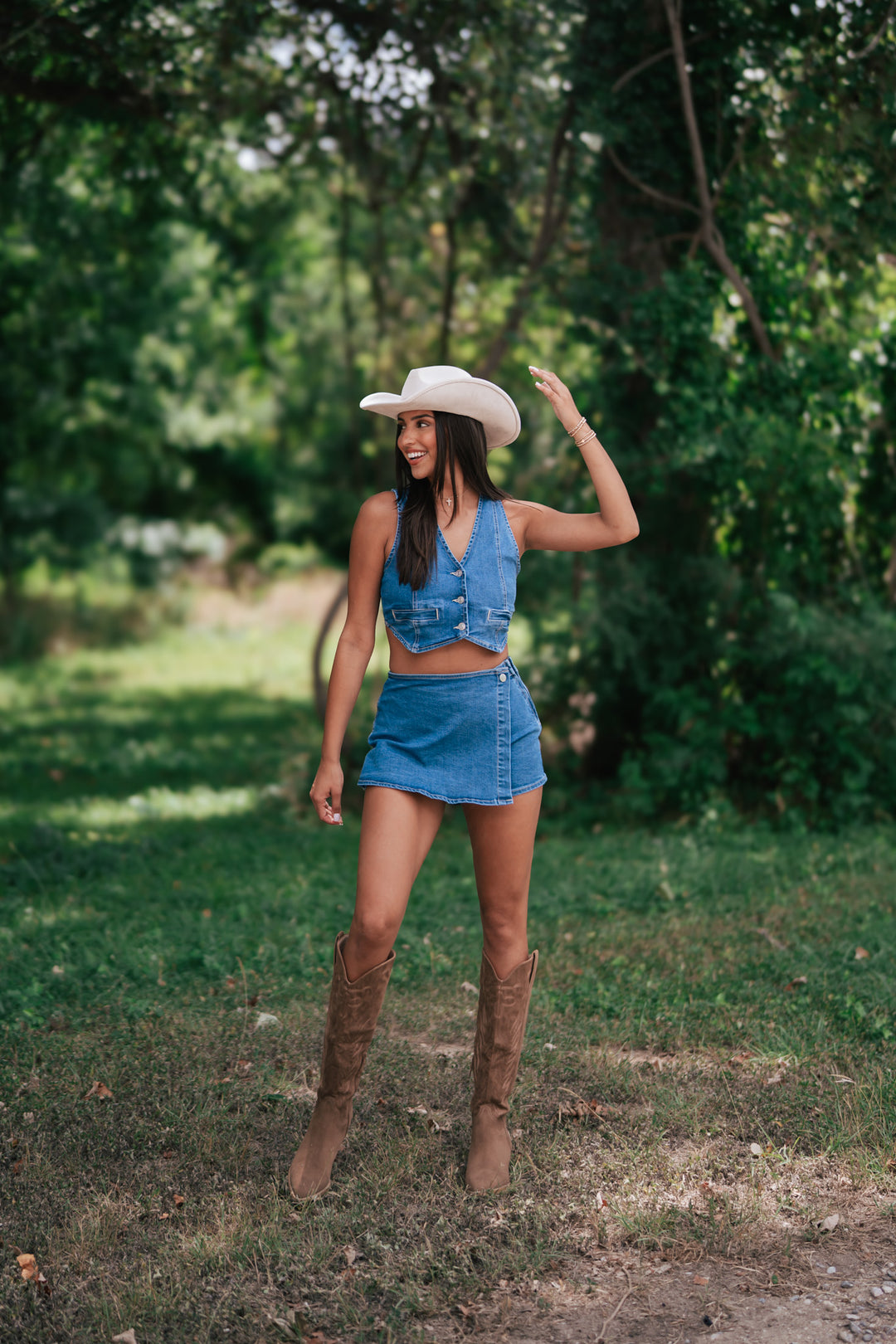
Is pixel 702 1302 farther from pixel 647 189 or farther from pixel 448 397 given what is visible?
pixel 647 189

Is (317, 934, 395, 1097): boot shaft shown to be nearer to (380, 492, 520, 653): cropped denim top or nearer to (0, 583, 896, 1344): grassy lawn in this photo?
(0, 583, 896, 1344): grassy lawn

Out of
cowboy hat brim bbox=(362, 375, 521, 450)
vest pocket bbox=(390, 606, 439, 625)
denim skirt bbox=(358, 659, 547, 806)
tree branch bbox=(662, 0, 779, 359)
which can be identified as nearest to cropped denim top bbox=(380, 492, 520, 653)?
vest pocket bbox=(390, 606, 439, 625)

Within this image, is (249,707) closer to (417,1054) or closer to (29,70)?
(29,70)

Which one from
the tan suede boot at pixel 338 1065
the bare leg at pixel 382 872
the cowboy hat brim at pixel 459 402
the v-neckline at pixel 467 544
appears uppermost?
the cowboy hat brim at pixel 459 402

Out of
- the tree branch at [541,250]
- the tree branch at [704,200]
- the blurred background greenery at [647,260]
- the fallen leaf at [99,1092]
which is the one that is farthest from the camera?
the tree branch at [541,250]

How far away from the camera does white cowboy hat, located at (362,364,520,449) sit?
3301 mm

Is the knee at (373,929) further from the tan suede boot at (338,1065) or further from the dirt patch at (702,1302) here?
the dirt patch at (702,1302)

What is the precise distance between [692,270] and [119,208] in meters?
5.94

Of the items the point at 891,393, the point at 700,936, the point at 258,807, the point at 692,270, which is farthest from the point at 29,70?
the point at 700,936

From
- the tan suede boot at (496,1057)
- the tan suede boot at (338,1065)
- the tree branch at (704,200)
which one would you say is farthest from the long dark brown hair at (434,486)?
the tree branch at (704,200)

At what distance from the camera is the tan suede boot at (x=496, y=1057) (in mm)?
3490

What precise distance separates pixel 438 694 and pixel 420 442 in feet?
2.29

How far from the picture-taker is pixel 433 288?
10.3 meters

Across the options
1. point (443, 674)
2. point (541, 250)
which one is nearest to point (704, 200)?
point (541, 250)
